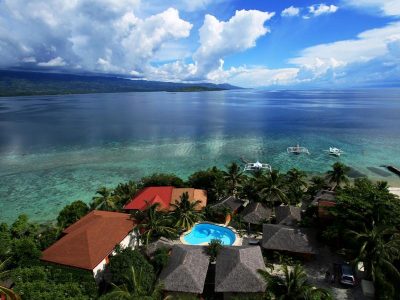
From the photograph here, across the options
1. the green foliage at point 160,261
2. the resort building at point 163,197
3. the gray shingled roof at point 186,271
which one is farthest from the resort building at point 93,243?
the resort building at point 163,197

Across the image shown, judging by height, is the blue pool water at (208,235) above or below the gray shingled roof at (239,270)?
below

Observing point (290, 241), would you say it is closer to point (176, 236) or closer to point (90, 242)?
point (176, 236)

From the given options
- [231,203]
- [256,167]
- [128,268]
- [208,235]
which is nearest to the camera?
[128,268]

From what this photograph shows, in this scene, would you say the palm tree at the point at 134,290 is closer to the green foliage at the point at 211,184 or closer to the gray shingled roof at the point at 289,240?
the gray shingled roof at the point at 289,240

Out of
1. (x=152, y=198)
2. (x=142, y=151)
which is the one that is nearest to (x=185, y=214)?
(x=152, y=198)

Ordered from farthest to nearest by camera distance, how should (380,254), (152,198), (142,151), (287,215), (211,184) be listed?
(142,151)
(211,184)
(152,198)
(287,215)
(380,254)

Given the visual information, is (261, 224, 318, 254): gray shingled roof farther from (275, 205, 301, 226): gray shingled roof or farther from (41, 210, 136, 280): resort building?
(41, 210, 136, 280): resort building

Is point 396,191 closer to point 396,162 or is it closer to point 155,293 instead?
point 396,162
